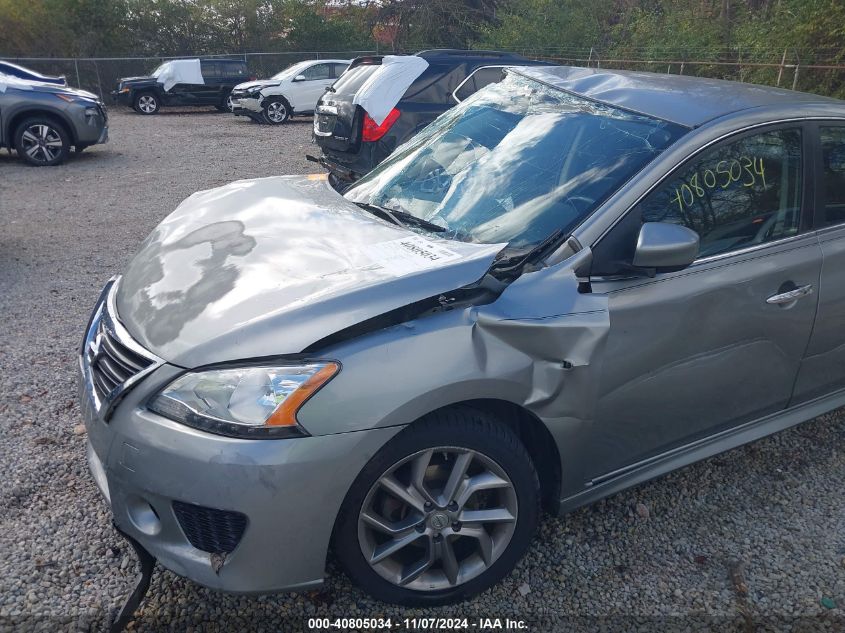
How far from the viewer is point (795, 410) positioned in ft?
10.9

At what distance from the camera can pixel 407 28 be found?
2736 centimetres

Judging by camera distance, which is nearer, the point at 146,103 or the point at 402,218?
the point at 402,218

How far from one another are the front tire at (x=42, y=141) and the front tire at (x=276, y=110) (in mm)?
8023

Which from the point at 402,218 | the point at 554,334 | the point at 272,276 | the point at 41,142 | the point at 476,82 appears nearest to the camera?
the point at 554,334

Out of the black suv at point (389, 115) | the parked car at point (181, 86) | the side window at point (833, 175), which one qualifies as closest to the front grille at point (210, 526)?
the side window at point (833, 175)

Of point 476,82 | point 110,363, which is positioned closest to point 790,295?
point 110,363

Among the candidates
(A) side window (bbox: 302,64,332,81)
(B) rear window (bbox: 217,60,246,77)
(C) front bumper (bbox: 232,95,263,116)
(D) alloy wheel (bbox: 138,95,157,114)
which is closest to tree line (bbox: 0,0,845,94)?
(D) alloy wheel (bbox: 138,95,157,114)

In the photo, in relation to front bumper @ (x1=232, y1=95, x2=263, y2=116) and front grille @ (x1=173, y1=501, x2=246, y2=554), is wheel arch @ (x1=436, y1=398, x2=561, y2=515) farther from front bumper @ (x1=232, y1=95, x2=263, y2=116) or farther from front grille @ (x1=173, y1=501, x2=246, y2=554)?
front bumper @ (x1=232, y1=95, x2=263, y2=116)

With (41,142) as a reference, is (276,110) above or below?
below

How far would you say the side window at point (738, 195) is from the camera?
2.80m

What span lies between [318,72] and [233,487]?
753 inches

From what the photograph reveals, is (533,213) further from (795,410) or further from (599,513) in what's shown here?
(795,410)

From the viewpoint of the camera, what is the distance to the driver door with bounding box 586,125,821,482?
104 inches

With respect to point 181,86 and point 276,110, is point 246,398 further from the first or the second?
point 181,86
